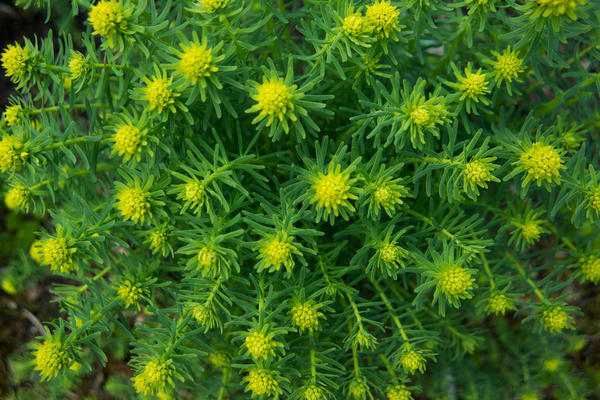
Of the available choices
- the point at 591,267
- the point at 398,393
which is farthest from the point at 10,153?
the point at 591,267

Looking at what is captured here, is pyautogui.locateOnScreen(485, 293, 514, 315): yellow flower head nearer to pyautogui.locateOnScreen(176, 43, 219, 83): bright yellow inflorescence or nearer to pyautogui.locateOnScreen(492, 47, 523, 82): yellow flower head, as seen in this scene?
pyautogui.locateOnScreen(492, 47, 523, 82): yellow flower head

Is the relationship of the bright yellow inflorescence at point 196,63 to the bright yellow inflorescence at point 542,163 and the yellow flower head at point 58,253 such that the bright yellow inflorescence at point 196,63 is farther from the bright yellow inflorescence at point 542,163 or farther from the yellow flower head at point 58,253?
the bright yellow inflorescence at point 542,163

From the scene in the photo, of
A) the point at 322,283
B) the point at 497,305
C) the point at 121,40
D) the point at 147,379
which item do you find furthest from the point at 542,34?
the point at 147,379

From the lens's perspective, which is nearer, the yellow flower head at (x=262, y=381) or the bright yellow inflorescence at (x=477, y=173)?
the bright yellow inflorescence at (x=477, y=173)

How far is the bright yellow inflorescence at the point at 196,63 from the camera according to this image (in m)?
1.91

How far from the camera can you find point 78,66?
2.21 m

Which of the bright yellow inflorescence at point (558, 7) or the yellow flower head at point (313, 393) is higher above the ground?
the bright yellow inflorescence at point (558, 7)

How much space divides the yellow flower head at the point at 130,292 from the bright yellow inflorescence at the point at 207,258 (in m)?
0.51

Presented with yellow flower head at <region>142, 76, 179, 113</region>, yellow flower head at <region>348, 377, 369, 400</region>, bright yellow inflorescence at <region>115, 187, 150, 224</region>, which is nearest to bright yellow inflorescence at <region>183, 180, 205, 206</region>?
bright yellow inflorescence at <region>115, 187, 150, 224</region>

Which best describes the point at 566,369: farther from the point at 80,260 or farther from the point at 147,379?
the point at 80,260

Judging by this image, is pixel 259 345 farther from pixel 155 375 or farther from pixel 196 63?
pixel 196 63

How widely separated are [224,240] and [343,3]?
4.17 ft

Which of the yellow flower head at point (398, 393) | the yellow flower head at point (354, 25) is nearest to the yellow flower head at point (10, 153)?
the yellow flower head at point (354, 25)

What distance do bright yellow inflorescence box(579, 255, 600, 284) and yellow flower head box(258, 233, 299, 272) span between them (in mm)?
1806
